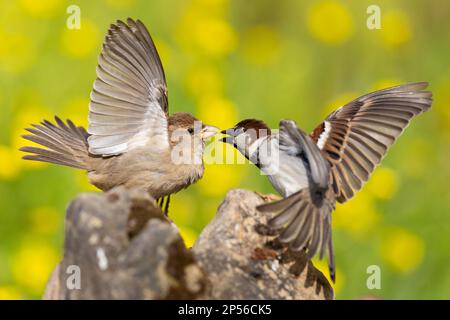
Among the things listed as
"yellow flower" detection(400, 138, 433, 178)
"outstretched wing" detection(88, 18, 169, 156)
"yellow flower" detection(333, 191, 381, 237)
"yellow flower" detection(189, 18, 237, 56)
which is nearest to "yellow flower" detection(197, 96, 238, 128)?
"yellow flower" detection(189, 18, 237, 56)

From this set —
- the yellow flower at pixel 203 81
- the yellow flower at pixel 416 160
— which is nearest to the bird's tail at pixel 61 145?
the yellow flower at pixel 203 81

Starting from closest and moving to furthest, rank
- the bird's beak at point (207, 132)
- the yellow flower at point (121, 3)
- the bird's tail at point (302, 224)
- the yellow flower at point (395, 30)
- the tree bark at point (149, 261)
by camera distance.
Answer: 1. the tree bark at point (149, 261)
2. the bird's tail at point (302, 224)
3. the bird's beak at point (207, 132)
4. the yellow flower at point (121, 3)
5. the yellow flower at point (395, 30)

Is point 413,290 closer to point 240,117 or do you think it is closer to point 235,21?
point 240,117

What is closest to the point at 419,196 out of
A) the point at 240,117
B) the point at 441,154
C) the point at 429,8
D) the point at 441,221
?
the point at 441,221

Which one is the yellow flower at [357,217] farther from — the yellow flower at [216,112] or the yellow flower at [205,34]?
the yellow flower at [205,34]

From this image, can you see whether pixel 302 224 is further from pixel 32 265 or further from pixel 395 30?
pixel 395 30

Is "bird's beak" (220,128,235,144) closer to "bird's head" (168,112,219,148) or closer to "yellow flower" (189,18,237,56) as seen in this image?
"bird's head" (168,112,219,148)
